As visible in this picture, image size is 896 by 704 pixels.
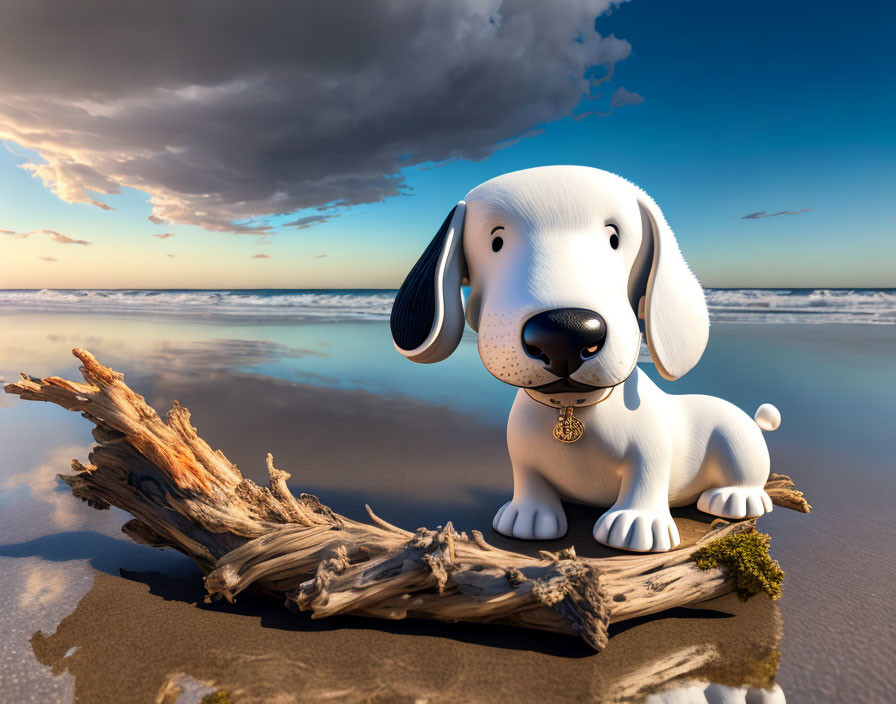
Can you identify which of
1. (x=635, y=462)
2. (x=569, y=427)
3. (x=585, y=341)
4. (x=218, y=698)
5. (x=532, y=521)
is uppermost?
(x=585, y=341)

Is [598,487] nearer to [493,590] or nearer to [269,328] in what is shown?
[493,590]

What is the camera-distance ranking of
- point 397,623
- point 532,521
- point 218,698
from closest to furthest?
point 218,698 < point 397,623 < point 532,521

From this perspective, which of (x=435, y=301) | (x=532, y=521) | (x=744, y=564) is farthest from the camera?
(x=532, y=521)

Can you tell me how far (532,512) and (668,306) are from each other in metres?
0.92

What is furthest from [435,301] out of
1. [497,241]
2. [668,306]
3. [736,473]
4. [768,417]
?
[768,417]

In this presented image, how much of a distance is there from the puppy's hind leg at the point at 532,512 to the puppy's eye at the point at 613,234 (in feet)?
2.96

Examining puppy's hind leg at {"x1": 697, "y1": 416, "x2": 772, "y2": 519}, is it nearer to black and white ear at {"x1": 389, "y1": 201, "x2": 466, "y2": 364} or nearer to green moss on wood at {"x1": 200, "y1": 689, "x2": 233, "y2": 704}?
black and white ear at {"x1": 389, "y1": 201, "x2": 466, "y2": 364}

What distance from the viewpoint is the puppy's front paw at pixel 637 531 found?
77.7 inches

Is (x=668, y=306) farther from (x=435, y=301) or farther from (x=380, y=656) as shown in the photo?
(x=380, y=656)

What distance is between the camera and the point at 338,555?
1695 mm

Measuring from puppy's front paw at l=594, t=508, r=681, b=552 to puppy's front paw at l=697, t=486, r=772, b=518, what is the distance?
0.37 metres

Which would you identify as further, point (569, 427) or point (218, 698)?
point (569, 427)

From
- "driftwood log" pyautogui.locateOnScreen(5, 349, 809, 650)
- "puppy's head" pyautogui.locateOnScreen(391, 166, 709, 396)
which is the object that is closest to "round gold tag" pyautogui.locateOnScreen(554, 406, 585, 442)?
"puppy's head" pyautogui.locateOnScreen(391, 166, 709, 396)

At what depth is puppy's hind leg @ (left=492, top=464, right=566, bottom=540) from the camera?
2182 mm
